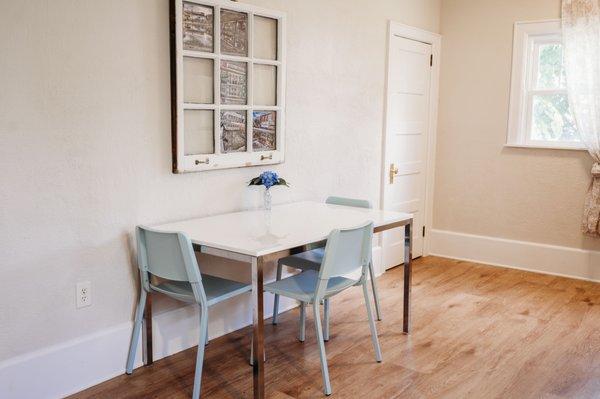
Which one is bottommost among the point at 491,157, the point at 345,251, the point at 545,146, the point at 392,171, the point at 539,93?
the point at 345,251

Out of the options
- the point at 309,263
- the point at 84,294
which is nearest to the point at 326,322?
the point at 309,263

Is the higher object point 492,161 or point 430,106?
point 430,106

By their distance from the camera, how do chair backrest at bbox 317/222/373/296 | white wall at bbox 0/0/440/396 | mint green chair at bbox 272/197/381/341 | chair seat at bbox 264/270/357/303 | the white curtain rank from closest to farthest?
white wall at bbox 0/0/440/396, chair backrest at bbox 317/222/373/296, chair seat at bbox 264/270/357/303, mint green chair at bbox 272/197/381/341, the white curtain

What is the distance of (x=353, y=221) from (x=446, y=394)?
993mm

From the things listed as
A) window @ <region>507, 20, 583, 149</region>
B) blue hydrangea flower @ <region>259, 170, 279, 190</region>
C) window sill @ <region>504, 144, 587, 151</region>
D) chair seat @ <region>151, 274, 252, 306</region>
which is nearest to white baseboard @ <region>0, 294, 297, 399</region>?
chair seat @ <region>151, 274, 252, 306</region>

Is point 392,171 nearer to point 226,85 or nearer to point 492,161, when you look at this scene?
point 492,161

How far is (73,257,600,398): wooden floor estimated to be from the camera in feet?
9.22

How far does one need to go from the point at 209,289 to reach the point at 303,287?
17.7 inches

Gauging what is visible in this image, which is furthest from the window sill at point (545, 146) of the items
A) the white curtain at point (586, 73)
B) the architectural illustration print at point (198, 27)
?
the architectural illustration print at point (198, 27)

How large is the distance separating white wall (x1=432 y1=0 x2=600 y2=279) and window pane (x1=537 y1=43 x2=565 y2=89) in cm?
24

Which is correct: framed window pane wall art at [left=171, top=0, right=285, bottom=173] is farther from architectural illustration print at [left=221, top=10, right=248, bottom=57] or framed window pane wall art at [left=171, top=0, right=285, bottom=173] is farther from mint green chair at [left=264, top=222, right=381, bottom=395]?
mint green chair at [left=264, top=222, right=381, bottom=395]

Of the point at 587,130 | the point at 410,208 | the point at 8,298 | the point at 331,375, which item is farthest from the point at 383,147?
the point at 8,298

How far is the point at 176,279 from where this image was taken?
2.69 m

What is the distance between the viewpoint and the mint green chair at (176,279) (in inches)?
102
